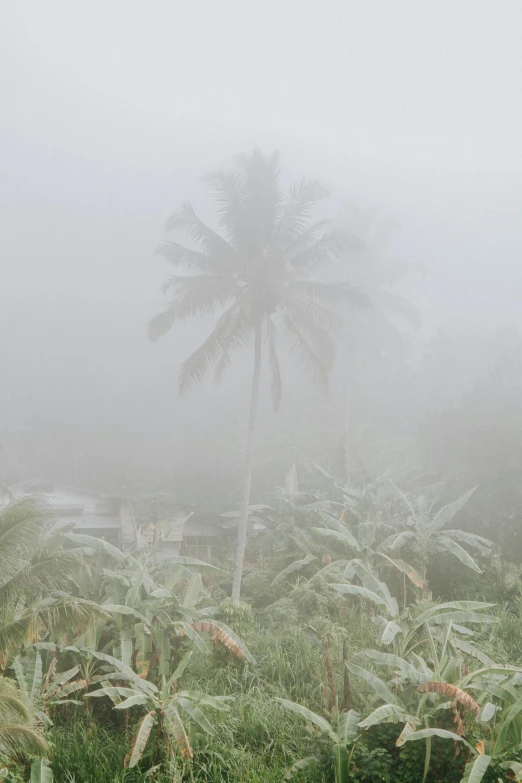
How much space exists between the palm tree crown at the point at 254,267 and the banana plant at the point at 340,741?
9780 millimetres

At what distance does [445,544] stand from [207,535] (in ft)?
30.1

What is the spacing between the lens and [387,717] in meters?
6.38

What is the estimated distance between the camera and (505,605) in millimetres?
11531

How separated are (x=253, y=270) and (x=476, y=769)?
40.7ft

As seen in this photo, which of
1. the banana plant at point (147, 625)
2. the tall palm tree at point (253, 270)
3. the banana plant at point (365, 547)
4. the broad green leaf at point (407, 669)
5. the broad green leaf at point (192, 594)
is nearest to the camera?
the broad green leaf at point (407, 669)

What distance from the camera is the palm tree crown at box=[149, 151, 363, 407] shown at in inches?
602

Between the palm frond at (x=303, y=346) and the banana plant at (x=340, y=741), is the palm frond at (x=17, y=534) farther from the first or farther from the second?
the palm frond at (x=303, y=346)

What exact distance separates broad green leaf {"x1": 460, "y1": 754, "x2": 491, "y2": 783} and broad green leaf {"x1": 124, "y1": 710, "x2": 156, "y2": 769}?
3.43m

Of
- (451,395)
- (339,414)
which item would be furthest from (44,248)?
(451,395)

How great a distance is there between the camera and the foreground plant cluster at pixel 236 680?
626 centimetres

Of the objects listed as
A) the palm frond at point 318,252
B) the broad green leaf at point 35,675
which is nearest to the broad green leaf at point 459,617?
the broad green leaf at point 35,675

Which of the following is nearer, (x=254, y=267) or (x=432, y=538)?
(x=432, y=538)

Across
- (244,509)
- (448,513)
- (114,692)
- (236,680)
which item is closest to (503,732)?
(236,680)

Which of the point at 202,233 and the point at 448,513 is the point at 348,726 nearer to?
the point at 448,513
